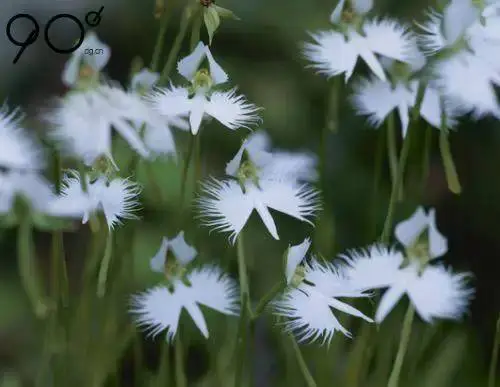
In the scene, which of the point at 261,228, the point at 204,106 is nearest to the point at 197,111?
the point at 204,106

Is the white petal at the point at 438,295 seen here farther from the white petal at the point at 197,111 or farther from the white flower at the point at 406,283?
the white petal at the point at 197,111

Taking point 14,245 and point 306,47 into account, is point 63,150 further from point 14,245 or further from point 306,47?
point 14,245

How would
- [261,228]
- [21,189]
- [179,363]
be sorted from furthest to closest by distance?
[261,228] → [179,363] → [21,189]

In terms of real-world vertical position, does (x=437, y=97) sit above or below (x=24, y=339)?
above

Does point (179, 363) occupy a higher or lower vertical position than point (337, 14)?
lower

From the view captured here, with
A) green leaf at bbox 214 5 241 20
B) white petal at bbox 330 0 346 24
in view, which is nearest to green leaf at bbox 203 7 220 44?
green leaf at bbox 214 5 241 20

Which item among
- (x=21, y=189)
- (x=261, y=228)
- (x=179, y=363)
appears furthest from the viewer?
(x=261, y=228)

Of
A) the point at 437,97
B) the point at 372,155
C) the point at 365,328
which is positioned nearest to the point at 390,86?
the point at 437,97

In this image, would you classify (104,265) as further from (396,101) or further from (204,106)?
(396,101)
